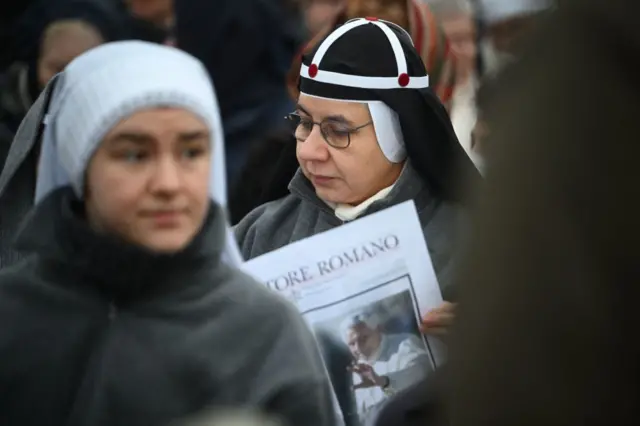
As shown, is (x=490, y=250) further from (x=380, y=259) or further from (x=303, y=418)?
(x=380, y=259)

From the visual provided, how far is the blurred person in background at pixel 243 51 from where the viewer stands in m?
6.39

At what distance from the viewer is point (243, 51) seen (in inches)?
256

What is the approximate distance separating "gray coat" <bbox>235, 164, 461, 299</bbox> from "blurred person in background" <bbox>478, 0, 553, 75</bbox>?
408 mm

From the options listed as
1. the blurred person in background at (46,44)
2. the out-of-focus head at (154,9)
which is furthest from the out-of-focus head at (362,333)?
the out-of-focus head at (154,9)

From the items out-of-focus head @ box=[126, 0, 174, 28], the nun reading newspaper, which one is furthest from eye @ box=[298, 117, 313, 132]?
out-of-focus head @ box=[126, 0, 174, 28]

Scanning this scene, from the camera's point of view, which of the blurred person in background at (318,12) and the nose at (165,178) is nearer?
the nose at (165,178)

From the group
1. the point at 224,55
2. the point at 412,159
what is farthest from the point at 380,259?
the point at 224,55

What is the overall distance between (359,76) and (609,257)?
242 cm

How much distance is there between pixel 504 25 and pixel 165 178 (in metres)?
2.49

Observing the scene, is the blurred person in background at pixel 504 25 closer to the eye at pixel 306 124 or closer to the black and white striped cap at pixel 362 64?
the black and white striped cap at pixel 362 64

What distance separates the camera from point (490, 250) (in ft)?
3.67

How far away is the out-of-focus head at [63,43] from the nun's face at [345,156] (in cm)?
195

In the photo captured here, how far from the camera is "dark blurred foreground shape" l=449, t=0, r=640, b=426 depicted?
1.07 meters

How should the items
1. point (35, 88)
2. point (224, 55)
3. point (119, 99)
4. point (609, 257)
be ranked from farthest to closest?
point (224, 55) → point (35, 88) → point (119, 99) → point (609, 257)
